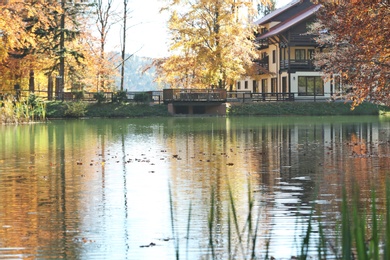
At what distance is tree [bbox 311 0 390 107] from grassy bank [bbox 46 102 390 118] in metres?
31.7

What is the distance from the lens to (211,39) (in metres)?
67.4

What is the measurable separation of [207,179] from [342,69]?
1159 cm

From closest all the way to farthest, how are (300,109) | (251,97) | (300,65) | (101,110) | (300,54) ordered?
1. (101,110)
2. (300,109)
3. (251,97)
4. (300,65)
5. (300,54)

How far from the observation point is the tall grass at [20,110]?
45562 mm

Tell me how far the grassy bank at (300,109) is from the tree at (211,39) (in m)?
4.90

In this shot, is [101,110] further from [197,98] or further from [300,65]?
[300,65]

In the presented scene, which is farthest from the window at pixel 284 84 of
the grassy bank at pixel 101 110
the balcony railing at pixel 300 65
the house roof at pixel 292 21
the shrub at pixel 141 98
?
the shrub at pixel 141 98

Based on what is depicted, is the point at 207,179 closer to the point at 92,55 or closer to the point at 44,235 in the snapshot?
the point at 44,235

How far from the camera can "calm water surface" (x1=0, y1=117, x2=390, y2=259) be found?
9492 mm

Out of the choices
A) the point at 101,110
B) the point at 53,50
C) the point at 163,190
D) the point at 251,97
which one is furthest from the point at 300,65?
the point at 163,190

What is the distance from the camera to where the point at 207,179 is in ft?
54.1

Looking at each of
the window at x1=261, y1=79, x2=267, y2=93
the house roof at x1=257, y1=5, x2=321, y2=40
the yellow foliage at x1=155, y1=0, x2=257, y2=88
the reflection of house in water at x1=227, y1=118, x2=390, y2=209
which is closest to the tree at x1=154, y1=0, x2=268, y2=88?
the yellow foliage at x1=155, y1=0, x2=257, y2=88

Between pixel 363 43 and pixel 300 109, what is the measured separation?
134ft

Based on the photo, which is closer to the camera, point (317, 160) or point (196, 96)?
point (317, 160)
